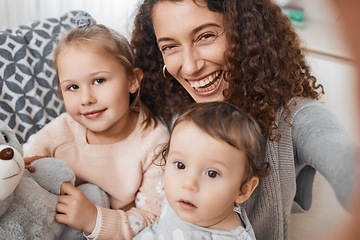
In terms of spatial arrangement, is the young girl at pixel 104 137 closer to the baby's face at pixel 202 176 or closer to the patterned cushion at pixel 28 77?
the patterned cushion at pixel 28 77

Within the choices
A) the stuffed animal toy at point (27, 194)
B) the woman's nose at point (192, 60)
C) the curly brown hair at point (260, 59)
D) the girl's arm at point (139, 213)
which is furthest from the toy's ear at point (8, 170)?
the curly brown hair at point (260, 59)

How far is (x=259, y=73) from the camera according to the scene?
1.16 m

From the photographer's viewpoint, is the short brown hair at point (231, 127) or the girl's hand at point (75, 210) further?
the girl's hand at point (75, 210)

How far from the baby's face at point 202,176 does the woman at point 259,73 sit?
0.99 feet

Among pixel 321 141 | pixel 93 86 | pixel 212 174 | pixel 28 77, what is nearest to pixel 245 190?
pixel 212 174

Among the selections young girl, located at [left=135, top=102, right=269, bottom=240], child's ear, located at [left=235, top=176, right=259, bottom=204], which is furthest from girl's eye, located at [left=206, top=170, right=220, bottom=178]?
child's ear, located at [left=235, top=176, right=259, bottom=204]

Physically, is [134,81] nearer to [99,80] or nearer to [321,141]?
[99,80]

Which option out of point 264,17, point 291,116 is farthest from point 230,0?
point 291,116

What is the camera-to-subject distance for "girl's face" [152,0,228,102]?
3.64 feet

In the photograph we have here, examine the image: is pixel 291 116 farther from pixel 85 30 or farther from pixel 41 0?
pixel 41 0

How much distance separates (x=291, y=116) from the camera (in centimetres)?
117

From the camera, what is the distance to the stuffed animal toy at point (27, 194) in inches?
33.0

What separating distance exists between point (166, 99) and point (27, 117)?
61cm

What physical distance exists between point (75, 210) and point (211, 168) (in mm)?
465
